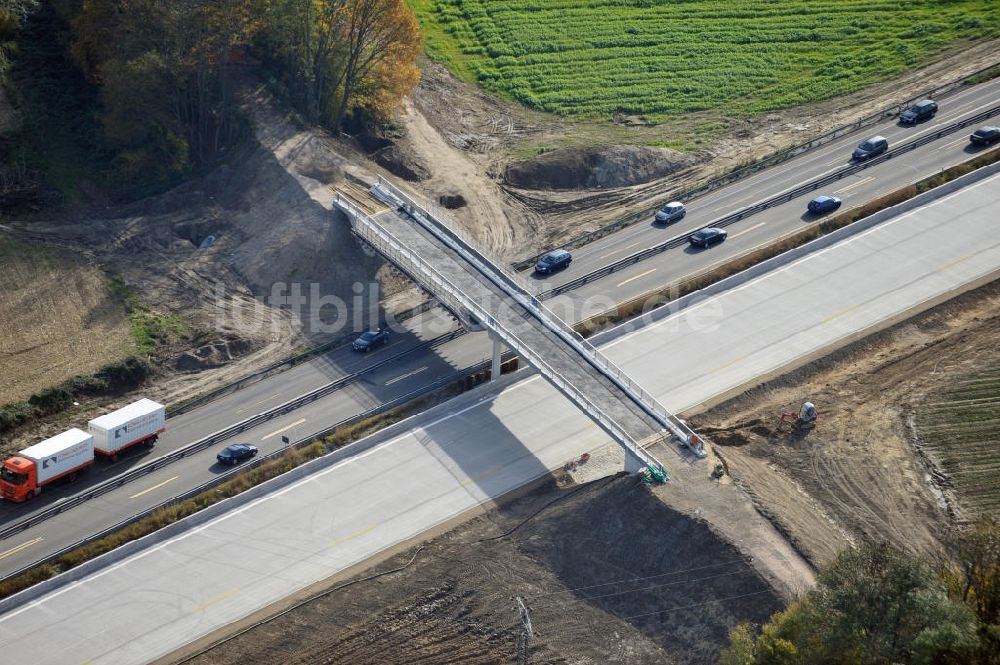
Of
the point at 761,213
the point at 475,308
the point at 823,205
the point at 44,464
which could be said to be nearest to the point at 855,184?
the point at 823,205

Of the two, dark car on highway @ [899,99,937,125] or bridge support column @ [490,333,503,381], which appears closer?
bridge support column @ [490,333,503,381]

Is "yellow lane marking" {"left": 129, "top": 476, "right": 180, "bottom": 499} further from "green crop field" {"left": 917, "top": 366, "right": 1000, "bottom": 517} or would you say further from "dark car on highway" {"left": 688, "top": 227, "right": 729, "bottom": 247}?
"green crop field" {"left": 917, "top": 366, "right": 1000, "bottom": 517}

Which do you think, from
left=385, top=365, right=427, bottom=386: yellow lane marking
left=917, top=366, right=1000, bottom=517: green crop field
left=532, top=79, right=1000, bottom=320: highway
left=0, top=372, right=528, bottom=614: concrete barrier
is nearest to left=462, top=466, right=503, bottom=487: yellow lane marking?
left=0, top=372, right=528, bottom=614: concrete barrier

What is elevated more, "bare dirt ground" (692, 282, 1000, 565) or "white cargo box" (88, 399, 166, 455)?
"white cargo box" (88, 399, 166, 455)

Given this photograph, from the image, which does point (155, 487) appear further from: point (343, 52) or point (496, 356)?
point (343, 52)

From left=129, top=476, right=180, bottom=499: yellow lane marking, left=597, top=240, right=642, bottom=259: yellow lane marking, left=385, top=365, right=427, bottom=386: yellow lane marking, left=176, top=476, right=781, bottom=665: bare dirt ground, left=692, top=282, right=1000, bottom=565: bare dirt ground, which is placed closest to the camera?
left=176, top=476, right=781, bottom=665: bare dirt ground

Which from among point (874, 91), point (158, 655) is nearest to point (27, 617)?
point (158, 655)

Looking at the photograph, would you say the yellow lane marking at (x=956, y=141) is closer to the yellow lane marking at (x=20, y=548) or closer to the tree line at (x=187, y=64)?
the tree line at (x=187, y=64)
